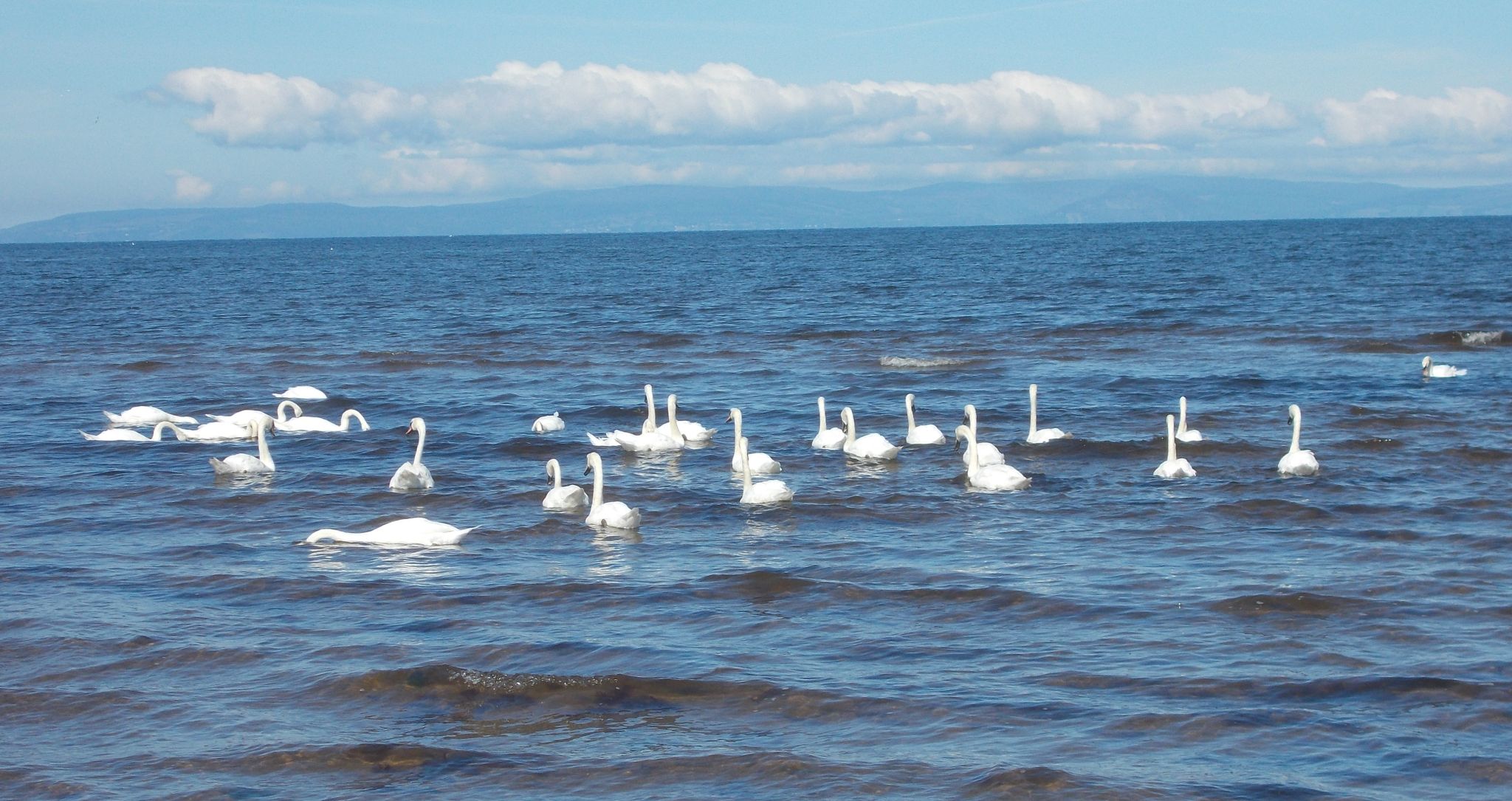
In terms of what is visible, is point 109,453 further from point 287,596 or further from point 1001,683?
point 1001,683

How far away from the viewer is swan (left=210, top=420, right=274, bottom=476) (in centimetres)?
1911

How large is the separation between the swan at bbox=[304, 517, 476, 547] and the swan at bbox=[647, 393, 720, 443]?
6945 mm

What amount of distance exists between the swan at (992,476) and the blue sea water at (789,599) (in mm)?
208

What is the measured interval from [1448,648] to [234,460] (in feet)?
47.7

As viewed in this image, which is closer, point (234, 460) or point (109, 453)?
point (234, 460)

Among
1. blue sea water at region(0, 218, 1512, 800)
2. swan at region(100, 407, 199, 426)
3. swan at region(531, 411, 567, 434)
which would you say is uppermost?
swan at region(100, 407, 199, 426)

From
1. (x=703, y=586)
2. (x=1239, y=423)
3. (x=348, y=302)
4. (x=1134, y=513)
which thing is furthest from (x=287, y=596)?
(x=348, y=302)

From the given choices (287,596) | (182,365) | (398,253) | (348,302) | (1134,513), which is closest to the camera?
(287,596)

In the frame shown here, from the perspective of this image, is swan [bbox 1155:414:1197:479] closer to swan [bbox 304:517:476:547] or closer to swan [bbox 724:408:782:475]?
swan [bbox 724:408:782:475]

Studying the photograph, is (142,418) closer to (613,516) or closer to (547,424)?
(547,424)

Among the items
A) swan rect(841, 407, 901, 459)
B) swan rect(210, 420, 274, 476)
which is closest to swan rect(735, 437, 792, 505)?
swan rect(841, 407, 901, 459)

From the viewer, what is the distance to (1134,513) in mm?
16062

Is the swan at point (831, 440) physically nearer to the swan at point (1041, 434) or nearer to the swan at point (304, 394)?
the swan at point (1041, 434)

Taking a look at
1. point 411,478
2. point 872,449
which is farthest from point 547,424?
point 872,449
